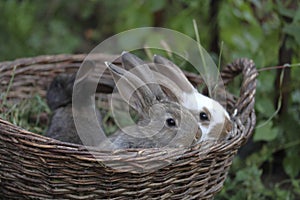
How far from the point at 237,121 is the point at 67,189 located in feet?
2.07

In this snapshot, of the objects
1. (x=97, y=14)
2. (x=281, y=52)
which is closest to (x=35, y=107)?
(x=281, y=52)

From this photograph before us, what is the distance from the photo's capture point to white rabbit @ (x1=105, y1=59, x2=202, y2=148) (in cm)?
187

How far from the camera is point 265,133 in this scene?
247 cm

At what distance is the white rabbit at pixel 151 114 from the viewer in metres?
1.87

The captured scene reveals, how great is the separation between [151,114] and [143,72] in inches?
5.5

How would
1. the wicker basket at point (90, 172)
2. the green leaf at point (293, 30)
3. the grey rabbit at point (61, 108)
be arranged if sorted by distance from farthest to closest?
the green leaf at point (293, 30)
the grey rabbit at point (61, 108)
the wicker basket at point (90, 172)

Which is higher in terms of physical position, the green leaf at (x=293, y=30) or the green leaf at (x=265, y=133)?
the green leaf at (x=293, y=30)

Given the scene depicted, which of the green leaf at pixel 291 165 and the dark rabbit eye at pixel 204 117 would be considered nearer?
the dark rabbit eye at pixel 204 117

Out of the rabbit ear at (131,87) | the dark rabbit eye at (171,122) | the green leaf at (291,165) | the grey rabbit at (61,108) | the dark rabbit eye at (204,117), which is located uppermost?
the grey rabbit at (61,108)

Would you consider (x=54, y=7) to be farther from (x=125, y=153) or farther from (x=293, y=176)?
(x=125, y=153)

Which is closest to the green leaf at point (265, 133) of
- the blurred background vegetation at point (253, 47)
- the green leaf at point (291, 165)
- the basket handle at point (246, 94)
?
the blurred background vegetation at point (253, 47)

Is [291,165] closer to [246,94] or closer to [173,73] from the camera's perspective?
[246,94]

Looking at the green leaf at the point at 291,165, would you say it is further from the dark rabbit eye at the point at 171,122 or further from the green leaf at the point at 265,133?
the dark rabbit eye at the point at 171,122

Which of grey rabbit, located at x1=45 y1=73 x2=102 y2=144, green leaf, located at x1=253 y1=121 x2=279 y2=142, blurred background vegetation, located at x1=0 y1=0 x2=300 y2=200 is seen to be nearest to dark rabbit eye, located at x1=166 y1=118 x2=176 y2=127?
grey rabbit, located at x1=45 y1=73 x2=102 y2=144
